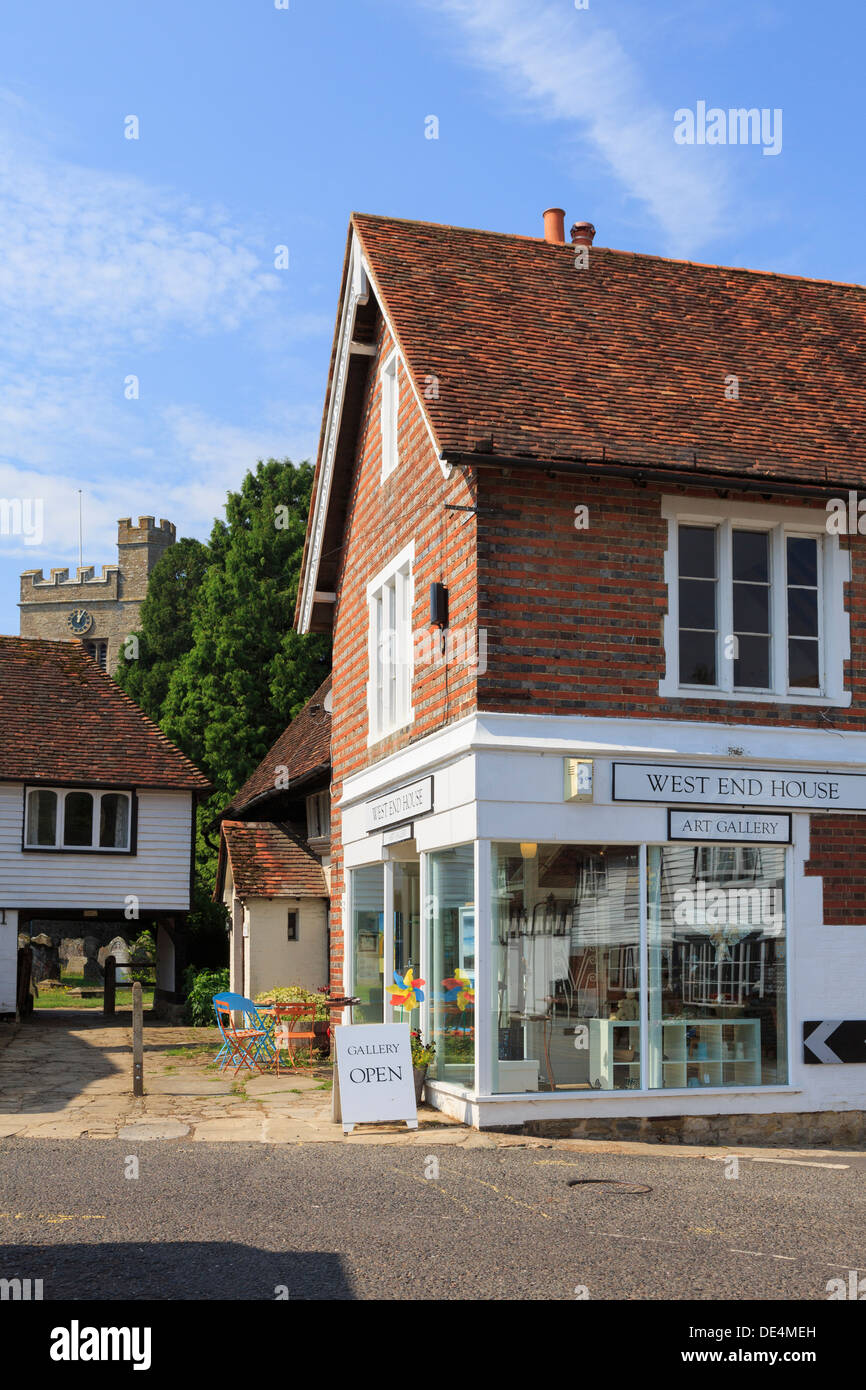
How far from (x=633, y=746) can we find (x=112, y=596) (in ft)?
210

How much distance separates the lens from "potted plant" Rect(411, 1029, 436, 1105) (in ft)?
45.2

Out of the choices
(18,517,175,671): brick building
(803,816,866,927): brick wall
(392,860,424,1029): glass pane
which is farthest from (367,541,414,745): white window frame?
(18,517,175,671): brick building

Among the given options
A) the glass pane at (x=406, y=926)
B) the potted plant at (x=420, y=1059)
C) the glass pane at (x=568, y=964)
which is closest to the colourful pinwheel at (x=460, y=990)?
the glass pane at (x=568, y=964)

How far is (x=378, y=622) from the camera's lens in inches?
679

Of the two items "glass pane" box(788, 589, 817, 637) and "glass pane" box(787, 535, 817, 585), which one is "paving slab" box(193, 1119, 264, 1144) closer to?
"glass pane" box(788, 589, 817, 637)

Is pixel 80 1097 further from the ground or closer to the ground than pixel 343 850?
closer to the ground

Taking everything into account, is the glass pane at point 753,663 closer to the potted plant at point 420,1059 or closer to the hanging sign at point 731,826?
the hanging sign at point 731,826

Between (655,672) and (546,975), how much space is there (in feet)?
9.93

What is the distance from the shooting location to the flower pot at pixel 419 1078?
13.8 meters

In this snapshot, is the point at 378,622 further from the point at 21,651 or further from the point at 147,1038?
the point at 21,651

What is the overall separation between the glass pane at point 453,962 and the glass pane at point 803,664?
3.70m

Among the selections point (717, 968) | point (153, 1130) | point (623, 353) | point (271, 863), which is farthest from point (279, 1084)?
point (623, 353)

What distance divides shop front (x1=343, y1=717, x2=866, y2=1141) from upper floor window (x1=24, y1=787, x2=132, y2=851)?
56.0 feet

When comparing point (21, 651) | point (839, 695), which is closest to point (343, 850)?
point (839, 695)
